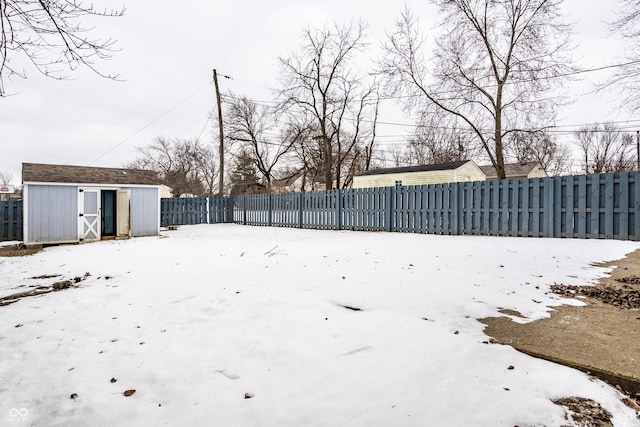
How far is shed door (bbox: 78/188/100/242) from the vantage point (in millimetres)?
12219

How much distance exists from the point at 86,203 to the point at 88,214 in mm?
416

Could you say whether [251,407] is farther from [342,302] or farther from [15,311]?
[15,311]

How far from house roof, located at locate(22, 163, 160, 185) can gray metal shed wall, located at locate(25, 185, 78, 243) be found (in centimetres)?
31

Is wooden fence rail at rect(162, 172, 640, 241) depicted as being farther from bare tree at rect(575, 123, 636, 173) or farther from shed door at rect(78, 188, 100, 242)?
bare tree at rect(575, 123, 636, 173)

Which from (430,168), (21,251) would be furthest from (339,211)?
(430,168)

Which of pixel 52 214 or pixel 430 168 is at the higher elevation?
pixel 430 168

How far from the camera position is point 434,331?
3.06 meters

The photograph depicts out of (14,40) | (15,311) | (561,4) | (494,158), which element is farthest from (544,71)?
(15,311)

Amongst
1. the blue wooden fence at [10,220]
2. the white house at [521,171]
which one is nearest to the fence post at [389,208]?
the blue wooden fence at [10,220]

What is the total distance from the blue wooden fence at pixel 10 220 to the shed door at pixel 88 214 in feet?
13.1

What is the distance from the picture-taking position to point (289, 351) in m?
2.78

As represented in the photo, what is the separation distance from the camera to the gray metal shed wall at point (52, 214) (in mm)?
11414

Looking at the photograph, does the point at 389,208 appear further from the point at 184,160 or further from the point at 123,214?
the point at 184,160

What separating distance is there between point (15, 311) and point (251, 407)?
3811 millimetres
